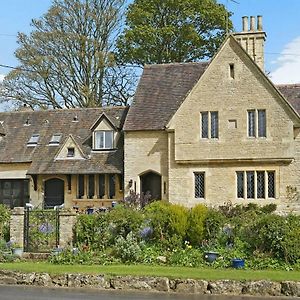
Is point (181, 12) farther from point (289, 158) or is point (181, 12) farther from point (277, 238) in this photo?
point (277, 238)

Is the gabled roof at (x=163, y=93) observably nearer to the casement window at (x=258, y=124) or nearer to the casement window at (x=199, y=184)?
the casement window at (x=258, y=124)

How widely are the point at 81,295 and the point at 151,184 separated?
17.8 m

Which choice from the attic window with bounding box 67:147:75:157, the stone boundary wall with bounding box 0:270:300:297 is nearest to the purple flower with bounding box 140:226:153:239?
the stone boundary wall with bounding box 0:270:300:297

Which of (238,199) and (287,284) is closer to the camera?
(287,284)

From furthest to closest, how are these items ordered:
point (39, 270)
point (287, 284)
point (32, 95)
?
point (32, 95) < point (39, 270) < point (287, 284)

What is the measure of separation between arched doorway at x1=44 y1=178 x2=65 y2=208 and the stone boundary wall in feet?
52.4

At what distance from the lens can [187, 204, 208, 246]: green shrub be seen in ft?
72.6

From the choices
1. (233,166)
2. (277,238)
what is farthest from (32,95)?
(277,238)

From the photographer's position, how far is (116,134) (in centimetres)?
3559

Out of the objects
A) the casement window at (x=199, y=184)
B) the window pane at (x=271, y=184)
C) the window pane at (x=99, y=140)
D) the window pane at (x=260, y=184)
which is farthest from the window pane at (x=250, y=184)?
the window pane at (x=99, y=140)

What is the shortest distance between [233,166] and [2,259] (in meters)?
13.8

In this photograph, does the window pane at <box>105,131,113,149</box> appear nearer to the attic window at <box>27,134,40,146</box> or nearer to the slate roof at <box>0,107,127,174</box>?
the slate roof at <box>0,107,127,174</box>

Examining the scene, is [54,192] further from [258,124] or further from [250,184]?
[258,124]

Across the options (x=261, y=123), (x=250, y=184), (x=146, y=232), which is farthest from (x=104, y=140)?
(x=146, y=232)
